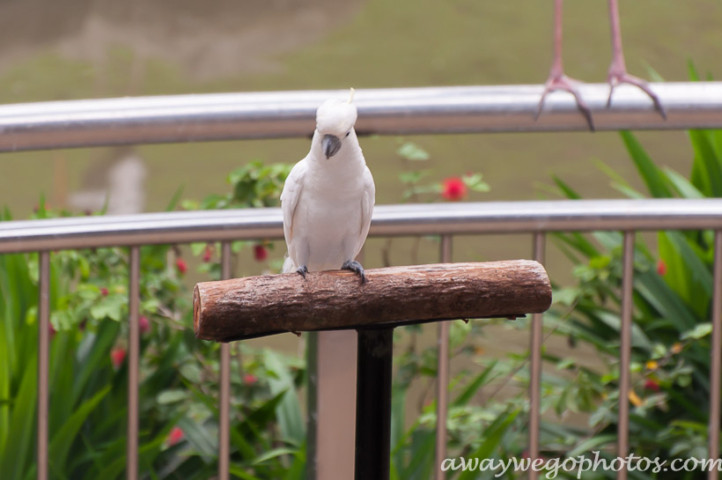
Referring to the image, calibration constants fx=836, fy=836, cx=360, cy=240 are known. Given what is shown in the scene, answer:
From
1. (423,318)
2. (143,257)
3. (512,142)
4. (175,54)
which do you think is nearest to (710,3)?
(512,142)

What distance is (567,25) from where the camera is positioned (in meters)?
6.73

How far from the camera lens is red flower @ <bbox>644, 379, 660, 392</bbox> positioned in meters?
1.93

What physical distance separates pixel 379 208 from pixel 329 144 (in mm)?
379

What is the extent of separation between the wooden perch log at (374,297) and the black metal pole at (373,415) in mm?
48

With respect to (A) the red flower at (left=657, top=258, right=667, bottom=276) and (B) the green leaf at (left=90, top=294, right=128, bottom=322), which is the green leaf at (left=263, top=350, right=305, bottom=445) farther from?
(A) the red flower at (left=657, top=258, right=667, bottom=276)

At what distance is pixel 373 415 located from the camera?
0.91 m

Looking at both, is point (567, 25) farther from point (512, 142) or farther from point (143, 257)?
point (143, 257)

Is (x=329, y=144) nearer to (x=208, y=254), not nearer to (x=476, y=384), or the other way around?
(x=476, y=384)

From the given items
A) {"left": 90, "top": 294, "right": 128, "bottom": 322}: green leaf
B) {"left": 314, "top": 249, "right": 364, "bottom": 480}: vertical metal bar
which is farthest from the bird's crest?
{"left": 90, "top": 294, "right": 128, "bottom": 322}: green leaf

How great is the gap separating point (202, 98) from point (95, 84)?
17.4 ft

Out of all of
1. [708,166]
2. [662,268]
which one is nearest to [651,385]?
[662,268]

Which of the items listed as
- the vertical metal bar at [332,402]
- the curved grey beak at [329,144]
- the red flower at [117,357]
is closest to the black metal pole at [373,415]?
the curved grey beak at [329,144]

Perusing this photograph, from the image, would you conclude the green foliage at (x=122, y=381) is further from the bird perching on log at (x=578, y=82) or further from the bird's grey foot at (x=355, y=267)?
the bird perching on log at (x=578, y=82)

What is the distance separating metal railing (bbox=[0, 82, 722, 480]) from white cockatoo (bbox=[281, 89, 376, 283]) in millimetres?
91
